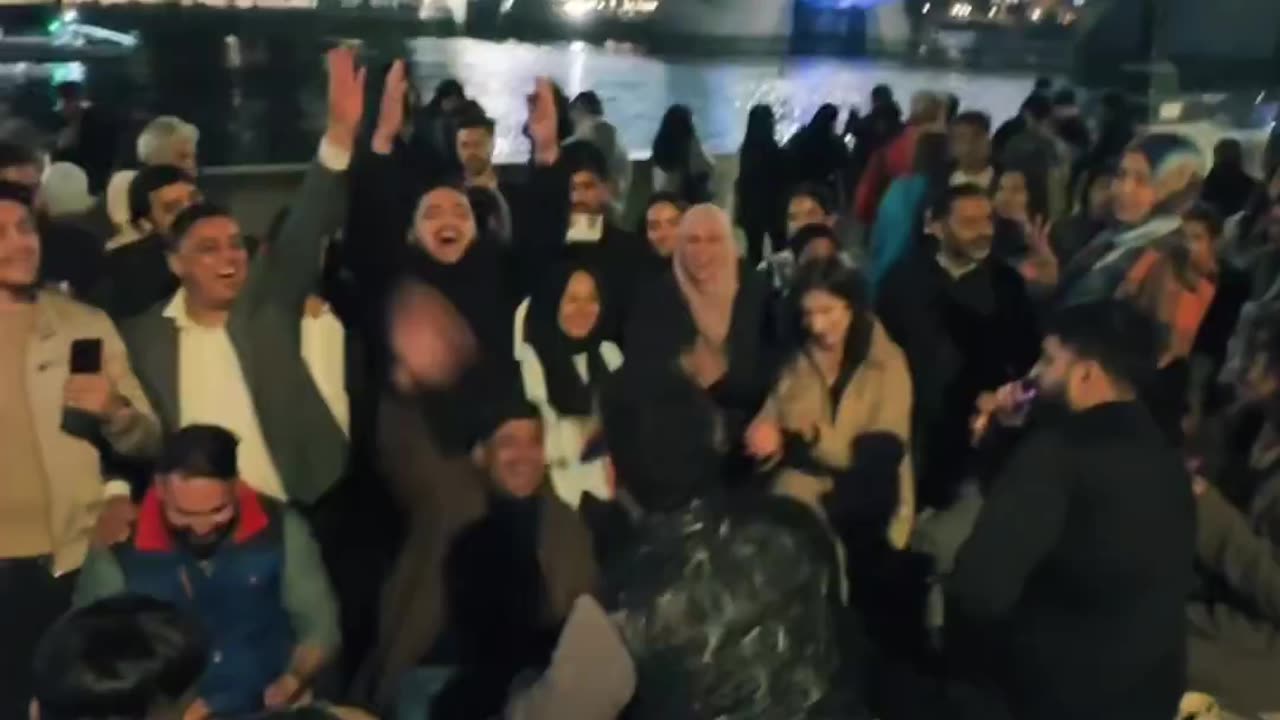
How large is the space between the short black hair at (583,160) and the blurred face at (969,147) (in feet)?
4.47

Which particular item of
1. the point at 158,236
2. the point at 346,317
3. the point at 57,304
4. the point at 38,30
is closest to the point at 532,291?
the point at 346,317

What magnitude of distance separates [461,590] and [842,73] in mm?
8850

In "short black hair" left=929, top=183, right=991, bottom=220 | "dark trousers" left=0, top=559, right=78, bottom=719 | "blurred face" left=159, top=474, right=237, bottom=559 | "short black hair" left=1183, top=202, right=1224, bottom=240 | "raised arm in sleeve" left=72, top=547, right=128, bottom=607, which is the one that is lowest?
"dark trousers" left=0, top=559, right=78, bottom=719

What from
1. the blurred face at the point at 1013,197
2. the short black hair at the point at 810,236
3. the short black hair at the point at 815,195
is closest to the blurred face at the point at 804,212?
the short black hair at the point at 815,195

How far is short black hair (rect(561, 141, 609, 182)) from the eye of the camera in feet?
16.0

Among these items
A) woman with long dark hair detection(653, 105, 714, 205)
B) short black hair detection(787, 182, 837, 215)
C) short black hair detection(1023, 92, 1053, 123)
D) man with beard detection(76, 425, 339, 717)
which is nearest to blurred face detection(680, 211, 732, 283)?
short black hair detection(787, 182, 837, 215)

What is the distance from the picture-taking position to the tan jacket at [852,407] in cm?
354

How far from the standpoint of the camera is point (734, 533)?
2.21 metres

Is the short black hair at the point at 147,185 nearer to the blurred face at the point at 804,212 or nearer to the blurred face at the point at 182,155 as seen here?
the blurred face at the point at 182,155

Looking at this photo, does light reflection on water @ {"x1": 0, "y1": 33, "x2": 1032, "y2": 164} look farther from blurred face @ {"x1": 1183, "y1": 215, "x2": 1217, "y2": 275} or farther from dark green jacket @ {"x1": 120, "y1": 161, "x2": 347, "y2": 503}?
dark green jacket @ {"x1": 120, "y1": 161, "x2": 347, "y2": 503}

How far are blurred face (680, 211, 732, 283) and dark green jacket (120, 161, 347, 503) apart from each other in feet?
3.16

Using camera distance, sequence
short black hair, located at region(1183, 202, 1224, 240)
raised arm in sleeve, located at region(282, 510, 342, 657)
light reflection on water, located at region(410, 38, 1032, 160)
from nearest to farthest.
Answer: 1. raised arm in sleeve, located at region(282, 510, 342, 657)
2. short black hair, located at region(1183, 202, 1224, 240)
3. light reflection on water, located at region(410, 38, 1032, 160)

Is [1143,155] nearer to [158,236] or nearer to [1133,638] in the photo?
[1133,638]

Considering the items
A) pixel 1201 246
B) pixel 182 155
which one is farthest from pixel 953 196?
pixel 182 155
